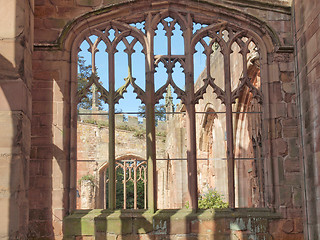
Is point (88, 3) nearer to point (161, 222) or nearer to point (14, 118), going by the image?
point (14, 118)

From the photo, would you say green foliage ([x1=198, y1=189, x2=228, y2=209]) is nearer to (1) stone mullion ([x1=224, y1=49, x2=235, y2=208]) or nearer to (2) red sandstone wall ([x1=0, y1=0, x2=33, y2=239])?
(1) stone mullion ([x1=224, y1=49, x2=235, y2=208])

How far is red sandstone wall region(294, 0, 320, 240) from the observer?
6.41m

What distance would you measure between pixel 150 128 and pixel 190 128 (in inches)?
22.3

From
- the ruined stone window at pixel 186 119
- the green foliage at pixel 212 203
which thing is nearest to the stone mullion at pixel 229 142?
the ruined stone window at pixel 186 119

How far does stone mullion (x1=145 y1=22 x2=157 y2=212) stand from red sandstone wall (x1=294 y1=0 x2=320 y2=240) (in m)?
2.05

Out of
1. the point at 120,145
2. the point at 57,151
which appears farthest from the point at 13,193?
the point at 120,145

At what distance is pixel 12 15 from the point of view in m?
5.64

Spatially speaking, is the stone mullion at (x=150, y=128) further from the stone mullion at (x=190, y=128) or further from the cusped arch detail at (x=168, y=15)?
the stone mullion at (x=190, y=128)

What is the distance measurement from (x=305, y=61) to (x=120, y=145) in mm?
17640

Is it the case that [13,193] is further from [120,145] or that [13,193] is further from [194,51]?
[120,145]

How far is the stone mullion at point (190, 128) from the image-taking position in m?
7.06

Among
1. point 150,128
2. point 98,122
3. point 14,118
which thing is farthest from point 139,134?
point 14,118

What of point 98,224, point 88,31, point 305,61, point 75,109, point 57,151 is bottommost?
point 98,224

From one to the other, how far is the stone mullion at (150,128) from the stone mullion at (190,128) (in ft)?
1.60
